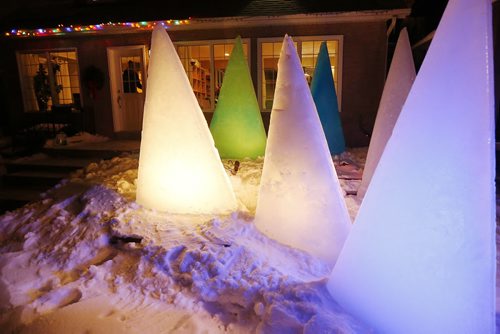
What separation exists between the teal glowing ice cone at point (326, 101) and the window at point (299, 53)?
1.34 metres

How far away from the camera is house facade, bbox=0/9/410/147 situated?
28.8ft

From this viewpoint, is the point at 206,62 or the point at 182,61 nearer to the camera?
the point at 182,61

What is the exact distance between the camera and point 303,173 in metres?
3.14

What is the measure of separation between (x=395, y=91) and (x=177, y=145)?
9.94 ft

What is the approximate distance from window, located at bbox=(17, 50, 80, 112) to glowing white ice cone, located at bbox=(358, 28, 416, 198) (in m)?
9.86

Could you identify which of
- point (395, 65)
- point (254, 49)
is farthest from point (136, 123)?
point (395, 65)

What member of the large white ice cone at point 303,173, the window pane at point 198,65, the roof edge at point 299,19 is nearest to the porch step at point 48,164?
the window pane at point 198,65

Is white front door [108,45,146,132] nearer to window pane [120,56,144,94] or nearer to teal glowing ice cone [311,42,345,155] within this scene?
window pane [120,56,144,94]

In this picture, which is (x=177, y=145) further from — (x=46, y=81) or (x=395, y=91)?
(x=46, y=81)

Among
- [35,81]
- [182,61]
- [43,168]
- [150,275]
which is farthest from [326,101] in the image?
[35,81]

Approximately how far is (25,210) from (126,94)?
6700 mm

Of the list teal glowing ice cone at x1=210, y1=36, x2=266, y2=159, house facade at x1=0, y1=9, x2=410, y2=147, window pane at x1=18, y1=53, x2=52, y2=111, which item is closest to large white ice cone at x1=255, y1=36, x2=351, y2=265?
teal glowing ice cone at x1=210, y1=36, x2=266, y2=159

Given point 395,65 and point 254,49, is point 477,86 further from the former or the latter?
point 254,49

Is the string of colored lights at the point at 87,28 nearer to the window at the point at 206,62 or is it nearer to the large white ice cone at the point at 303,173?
the window at the point at 206,62
